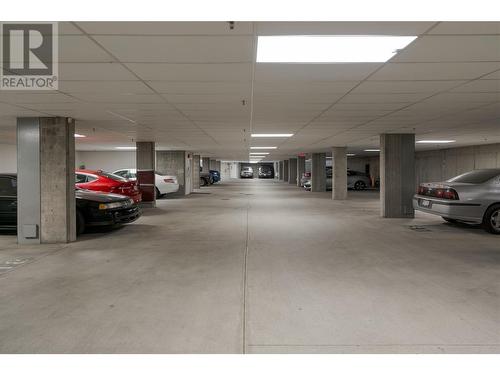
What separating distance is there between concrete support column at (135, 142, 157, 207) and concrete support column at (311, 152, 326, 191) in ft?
36.6

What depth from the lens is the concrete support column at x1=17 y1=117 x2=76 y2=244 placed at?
22.9 ft

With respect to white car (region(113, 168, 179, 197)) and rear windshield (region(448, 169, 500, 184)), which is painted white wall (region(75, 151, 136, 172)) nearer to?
white car (region(113, 168, 179, 197))

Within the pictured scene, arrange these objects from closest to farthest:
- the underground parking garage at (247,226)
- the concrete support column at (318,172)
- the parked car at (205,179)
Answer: the underground parking garage at (247,226) → the concrete support column at (318,172) → the parked car at (205,179)

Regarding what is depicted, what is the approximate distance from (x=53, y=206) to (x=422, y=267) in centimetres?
636

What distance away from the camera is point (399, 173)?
10.8m

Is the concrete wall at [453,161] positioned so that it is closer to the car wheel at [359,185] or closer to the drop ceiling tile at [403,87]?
the car wheel at [359,185]

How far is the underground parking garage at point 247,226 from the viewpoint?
3.03 m

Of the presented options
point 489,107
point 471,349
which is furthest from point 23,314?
point 489,107

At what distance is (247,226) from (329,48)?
19.0ft

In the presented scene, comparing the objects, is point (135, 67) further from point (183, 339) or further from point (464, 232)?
point (464, 232)

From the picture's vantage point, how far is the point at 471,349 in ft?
8.97

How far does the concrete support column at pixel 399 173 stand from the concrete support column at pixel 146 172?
808 centimetres

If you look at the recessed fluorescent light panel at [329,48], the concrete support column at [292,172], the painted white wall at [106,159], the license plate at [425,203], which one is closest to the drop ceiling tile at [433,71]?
the recessed fluorescent light panel at [329,48]

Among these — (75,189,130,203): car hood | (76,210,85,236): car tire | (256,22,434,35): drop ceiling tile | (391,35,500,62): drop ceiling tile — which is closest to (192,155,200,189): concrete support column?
(75,189,130,203): car hood
